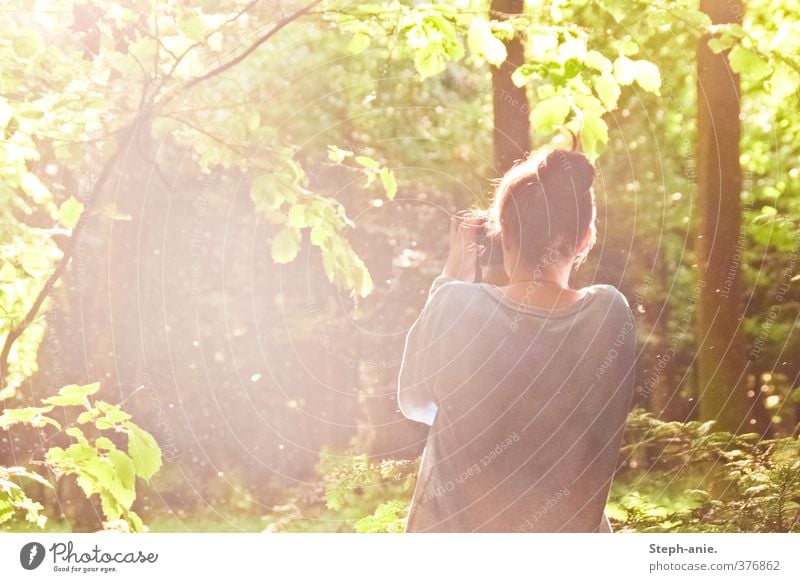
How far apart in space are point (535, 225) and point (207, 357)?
798 millimetres

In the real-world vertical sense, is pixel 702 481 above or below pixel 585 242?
below

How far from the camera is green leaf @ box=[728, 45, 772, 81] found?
156cm

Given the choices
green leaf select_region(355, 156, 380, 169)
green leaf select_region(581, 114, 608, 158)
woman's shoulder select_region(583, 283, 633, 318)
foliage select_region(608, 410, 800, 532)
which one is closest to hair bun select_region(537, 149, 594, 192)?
green leaf select_region(581, 114, 608, 158)

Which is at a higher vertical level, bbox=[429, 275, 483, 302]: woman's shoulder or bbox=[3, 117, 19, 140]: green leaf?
bbox=[3, 117, 19, 140]: green leaf

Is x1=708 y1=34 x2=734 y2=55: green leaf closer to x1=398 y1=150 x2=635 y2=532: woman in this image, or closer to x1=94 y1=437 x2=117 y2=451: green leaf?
x1=398 y1=150 x2=635 y2=532: woman

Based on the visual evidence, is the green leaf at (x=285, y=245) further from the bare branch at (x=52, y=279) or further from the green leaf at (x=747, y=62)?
the green leaf at (x=747, y=62)

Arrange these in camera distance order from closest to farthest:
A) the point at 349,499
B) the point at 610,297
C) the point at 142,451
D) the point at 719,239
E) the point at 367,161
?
the point at 142,451
the point at 610,297
the point at 367,161
the point at 349,499
the point at 719,239

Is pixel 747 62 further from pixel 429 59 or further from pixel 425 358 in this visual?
pixel 425 358

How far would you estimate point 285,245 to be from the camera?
154 cm

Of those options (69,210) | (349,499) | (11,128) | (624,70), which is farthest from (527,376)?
(11,128)

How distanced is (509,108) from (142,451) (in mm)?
1179

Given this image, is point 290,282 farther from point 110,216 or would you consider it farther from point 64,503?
point 64,503

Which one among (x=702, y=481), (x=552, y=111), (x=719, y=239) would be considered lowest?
(x=702, y=481)

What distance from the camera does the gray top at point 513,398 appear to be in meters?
1.44
